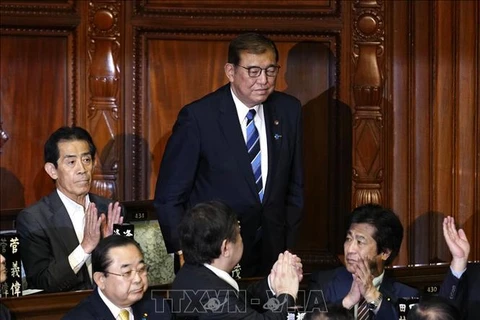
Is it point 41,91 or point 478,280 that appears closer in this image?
point 478,280

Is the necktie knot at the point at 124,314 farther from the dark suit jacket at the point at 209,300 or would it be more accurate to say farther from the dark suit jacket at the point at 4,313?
the dark suit jacket at the point at 4,313

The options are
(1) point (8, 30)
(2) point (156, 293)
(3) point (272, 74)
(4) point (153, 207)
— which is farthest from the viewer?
(1) point (8, 30)

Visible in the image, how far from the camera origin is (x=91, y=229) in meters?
3.75

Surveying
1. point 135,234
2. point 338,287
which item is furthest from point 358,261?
point 135,234

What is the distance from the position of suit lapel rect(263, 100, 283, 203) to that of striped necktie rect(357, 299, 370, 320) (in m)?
0.82

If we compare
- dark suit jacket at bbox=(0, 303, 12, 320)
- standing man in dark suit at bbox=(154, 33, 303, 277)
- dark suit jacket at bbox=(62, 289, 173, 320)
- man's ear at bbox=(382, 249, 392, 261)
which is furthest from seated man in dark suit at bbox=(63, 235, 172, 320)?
man's ear at bbox=(382, 249, 392, 261)

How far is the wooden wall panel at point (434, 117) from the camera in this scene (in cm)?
500

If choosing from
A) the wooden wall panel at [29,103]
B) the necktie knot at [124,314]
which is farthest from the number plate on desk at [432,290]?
the wooden wall panel at [29,103]

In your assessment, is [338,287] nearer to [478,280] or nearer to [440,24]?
[478,280]

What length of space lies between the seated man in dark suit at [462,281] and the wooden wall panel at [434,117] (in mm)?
1451

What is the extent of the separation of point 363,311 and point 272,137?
38.6 inches

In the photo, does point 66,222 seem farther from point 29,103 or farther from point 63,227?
point 29,103

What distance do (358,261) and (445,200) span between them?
1.71 meters

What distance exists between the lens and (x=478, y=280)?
3557 mm
